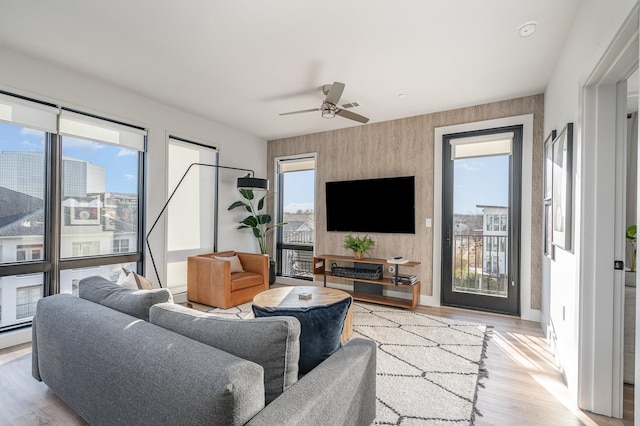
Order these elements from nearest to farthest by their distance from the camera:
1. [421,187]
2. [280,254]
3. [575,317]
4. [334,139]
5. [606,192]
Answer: [606,192]
[575,317]
[421,187]
[334,139]
[280,254]

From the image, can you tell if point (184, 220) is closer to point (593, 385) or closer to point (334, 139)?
point (334, 139)

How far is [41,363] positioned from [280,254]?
395 centimetres

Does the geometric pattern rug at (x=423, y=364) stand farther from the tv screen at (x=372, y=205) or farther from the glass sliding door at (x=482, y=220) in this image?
the tv screen at (x=372, y=205)

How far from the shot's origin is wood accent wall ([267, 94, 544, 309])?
364 centimetres

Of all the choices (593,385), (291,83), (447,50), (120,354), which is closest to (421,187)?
(447,50)

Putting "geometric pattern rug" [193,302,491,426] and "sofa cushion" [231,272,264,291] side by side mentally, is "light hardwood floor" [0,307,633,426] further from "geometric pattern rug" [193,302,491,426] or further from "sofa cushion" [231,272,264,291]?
"sofa cushion" [231,272,264,291]

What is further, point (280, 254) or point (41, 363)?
point (280, 254)

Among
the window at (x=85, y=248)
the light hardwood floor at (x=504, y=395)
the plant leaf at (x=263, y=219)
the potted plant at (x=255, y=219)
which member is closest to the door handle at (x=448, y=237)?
the light hardwood floor at (x=504, y=395)

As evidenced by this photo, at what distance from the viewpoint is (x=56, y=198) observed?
3168 millimetres

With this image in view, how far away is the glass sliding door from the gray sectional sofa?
2.98m

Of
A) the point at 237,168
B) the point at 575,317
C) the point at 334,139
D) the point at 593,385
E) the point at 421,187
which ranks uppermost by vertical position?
the point at 334,139

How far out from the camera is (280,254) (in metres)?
5.82

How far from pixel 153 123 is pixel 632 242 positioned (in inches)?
204

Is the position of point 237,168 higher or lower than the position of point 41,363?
higher
